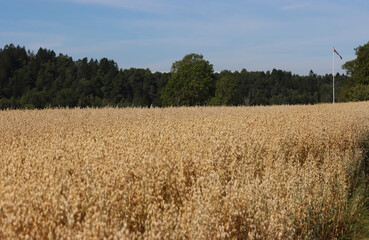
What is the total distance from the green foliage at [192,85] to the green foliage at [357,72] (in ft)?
72.6

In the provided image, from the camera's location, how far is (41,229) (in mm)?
3168

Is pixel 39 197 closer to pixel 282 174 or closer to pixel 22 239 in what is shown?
pixel 22 239

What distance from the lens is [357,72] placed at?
64188mm

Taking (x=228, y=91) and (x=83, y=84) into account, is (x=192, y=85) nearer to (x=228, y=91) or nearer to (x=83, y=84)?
(x=228, y=91)

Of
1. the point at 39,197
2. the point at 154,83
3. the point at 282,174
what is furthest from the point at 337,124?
the point at 154,83

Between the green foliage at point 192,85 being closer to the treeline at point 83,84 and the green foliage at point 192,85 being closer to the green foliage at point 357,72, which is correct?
the treeline at point 83,84

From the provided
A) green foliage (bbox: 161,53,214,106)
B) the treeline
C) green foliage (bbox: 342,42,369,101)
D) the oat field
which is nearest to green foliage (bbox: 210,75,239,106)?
the treeline

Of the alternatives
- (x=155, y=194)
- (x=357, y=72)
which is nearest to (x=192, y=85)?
(x=357, y=72)

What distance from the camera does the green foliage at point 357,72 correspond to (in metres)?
58.8

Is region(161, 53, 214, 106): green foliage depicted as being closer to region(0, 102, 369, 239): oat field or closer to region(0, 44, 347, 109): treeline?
region(0, 44, 347, 109): treeline

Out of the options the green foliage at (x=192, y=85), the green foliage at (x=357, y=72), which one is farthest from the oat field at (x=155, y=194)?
the green foliage at (x=357, y=72)

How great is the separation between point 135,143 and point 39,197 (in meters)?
2.87

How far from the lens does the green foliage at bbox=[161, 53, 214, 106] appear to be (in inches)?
2154

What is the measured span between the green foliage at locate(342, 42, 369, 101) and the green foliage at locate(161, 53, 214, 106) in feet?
72.6
